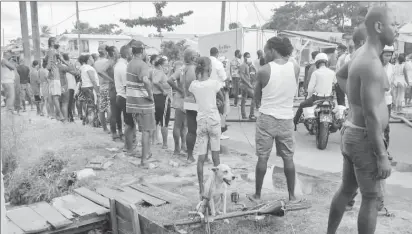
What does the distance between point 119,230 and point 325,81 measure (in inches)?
201

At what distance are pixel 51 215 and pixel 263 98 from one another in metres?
2.77

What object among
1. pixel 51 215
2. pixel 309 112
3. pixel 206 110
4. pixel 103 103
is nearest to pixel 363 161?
pixel 206 110

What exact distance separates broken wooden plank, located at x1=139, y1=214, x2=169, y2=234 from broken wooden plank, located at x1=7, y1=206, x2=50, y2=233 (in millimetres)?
1081

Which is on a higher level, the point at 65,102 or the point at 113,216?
the point at 65,102

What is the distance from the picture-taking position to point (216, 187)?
4125 millimetres

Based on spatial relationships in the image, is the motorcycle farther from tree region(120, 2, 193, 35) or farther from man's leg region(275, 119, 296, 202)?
tree region(120, 2, 193, 35)

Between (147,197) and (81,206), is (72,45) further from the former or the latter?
(147,197)

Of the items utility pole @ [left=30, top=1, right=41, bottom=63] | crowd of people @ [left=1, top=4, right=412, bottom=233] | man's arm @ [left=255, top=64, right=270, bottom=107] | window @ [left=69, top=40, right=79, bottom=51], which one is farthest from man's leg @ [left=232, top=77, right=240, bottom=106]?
window @ [left=69, top=40, right=79, bottom=51]

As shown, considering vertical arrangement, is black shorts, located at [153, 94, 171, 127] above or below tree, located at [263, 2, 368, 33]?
below

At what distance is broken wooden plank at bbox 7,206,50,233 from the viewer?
442cm

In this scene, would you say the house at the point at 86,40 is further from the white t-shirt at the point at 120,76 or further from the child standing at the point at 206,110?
the child standing at the point at 206,110

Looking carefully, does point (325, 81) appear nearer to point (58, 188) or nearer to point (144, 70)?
point (144, 70)

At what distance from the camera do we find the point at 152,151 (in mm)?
7629

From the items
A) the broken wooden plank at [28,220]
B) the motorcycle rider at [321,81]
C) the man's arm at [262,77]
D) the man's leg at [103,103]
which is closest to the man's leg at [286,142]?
the man's arm at [262,77]
